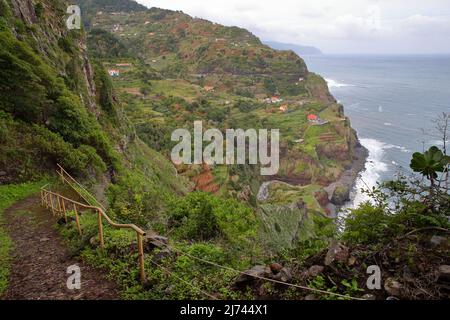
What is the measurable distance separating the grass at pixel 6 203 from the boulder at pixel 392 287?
6599mm

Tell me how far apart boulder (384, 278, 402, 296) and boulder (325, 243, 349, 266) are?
0.76 m

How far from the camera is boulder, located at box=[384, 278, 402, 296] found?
188 inches

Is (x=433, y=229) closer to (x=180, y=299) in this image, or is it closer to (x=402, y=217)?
(x=402, y=217)

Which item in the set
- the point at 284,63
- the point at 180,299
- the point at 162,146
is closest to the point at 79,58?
the point at 162,146

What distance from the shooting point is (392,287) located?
4.85 m

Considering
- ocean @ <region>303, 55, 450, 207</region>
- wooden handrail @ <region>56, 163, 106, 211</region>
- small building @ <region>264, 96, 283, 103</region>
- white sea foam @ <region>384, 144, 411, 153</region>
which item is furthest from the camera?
small building @ <region>264, 96, 283, 103</region>

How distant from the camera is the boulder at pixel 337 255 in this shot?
5.57 meters

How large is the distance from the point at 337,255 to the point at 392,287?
0.98 m

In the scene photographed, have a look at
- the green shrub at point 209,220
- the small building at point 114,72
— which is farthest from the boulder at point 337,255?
the small building at point 114,72

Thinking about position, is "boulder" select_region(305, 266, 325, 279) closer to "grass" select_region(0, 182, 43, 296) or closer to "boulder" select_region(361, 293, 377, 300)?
"boulder" select_region(361, 293, 377, 300)

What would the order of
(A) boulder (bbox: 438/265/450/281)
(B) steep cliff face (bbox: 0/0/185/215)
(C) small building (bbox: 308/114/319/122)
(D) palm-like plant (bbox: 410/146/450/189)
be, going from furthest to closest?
(C) small building (bbox: 308/114/319/122) → (B) steep cliff face (bbox: 0/0/185/215) → (D) palm-like plant (bbox: 410/146/450/189) → (A) boulder (bbox: 438/265/450/281)

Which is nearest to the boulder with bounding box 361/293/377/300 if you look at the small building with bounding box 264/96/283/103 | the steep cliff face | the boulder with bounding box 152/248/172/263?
the boulder with bounding box 152/248/172/263

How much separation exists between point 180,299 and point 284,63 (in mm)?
136343

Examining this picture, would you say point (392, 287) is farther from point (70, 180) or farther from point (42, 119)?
point (42, 119)
